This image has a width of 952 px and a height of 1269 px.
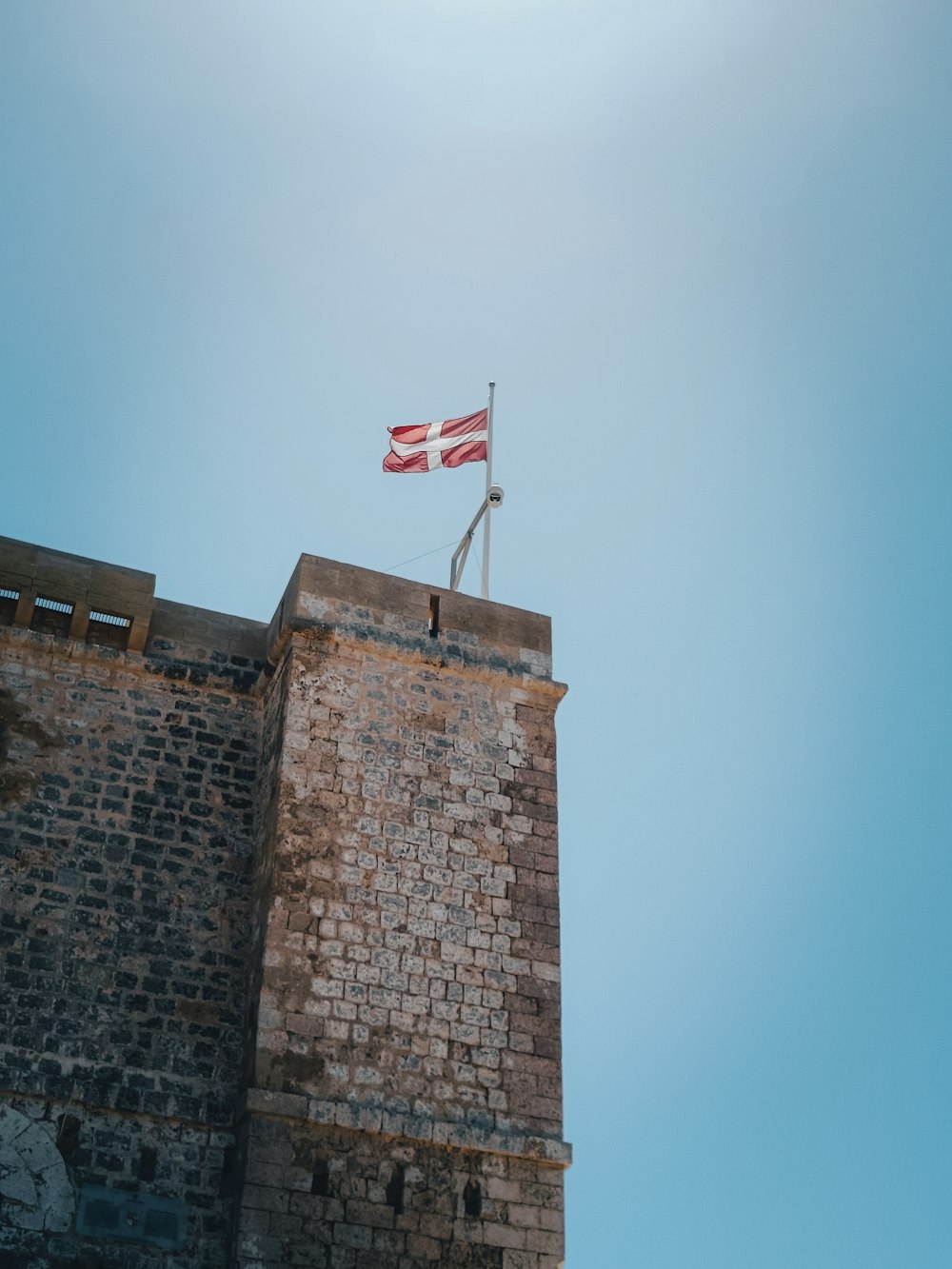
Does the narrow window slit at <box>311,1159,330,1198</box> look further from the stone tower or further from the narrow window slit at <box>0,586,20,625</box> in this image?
the narrow window slit at <box>0,586,20,625</box>

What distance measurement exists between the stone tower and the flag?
2076mm

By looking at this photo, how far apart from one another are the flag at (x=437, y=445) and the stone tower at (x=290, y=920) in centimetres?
208

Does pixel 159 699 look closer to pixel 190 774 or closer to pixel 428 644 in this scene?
pixel 190 774

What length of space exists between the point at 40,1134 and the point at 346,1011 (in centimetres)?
207

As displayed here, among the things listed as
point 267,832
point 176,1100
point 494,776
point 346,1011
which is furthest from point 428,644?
point 176,1100

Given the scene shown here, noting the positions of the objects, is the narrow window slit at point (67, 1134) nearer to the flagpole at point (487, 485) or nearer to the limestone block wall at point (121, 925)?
the limestone block wall at point (121, 925)

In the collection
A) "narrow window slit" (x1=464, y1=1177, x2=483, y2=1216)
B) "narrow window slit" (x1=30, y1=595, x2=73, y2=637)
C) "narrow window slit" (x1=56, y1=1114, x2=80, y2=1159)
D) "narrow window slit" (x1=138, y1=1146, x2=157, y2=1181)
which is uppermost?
"narrow window slit" (x1=30, y1=595, x2=73, y2=637)

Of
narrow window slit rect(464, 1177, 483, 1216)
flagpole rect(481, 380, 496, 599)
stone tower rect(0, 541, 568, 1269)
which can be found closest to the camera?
stone tower rect(0, 541, 568, 1269)

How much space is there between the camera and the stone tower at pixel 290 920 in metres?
9.69

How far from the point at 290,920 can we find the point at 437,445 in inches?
213

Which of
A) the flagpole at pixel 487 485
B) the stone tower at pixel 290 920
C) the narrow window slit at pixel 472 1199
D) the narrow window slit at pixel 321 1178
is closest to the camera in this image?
the narrow window slit at pixel 321 1178

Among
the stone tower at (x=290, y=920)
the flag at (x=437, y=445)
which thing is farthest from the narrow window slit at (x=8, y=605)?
the flag at (x=437, y=445)

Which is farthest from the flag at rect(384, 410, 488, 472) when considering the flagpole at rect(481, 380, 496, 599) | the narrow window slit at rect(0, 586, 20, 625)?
the narrow window slit at rect(0, 586, 20, 625)

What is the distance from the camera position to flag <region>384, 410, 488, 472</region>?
14.1 m
